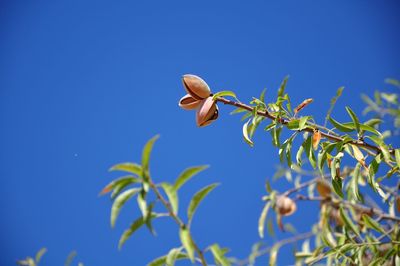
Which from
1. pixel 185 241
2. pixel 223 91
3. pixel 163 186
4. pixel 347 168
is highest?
pixel 223 91

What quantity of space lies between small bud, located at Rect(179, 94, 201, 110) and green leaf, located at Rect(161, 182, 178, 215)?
0.73 meters

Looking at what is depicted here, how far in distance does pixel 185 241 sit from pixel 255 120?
0.72m

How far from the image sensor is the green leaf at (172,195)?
0.85 metres

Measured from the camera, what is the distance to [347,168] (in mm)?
2562

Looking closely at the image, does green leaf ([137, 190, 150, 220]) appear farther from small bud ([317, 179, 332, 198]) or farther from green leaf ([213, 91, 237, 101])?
small bud ([317, 179, 332, 198])

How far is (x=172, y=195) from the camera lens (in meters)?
0.86

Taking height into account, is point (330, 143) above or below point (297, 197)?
below

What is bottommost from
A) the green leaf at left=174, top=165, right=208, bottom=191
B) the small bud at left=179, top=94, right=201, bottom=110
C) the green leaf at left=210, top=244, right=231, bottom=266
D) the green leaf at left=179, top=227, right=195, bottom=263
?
the green leaf at left=210, top=244, right=231, bottom=266

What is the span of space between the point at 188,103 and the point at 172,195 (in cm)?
77

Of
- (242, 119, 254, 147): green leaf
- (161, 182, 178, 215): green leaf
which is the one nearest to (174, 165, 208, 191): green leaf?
(161, 182, 178, 215): green leaf

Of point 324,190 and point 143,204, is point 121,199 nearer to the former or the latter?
point 143,204

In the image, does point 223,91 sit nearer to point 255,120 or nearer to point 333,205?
point 255,120

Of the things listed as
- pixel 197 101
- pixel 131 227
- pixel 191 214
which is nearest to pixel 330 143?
pixel 197 101

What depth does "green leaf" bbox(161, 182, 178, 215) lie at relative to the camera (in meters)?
0.85
